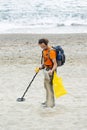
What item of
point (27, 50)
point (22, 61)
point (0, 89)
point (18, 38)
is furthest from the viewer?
point (18, 38)

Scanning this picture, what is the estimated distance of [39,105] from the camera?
9.66 m

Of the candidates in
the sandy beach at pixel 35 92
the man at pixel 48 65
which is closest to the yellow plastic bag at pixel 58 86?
the man at pixel 48 65

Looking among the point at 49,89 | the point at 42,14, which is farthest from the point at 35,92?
the point at 42,14

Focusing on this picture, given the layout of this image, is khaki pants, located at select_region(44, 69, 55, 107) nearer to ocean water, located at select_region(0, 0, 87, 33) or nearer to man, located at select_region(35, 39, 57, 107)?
man, located at select_region(35, 39, 57, 107)

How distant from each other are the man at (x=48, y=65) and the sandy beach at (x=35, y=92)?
0.19 meters

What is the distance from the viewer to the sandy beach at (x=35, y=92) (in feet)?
27.7

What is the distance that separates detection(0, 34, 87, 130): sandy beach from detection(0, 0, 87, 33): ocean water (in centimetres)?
1141

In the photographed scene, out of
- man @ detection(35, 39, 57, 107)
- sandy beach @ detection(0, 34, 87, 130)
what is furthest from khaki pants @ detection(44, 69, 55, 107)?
sandy beach @ detection(0, 34, 87, 130)

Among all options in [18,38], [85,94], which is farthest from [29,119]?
[18,38]

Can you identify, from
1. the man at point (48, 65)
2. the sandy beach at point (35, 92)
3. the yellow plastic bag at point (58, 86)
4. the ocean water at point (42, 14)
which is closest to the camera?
the sandy beach at point (35, 92)

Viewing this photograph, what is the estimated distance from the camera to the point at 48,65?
29.9 ft

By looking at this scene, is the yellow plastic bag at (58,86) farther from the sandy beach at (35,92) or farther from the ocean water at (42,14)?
the ocean water at (42,14)

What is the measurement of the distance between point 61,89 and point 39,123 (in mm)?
1129

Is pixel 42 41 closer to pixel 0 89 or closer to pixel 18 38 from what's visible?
pixel 0 89
